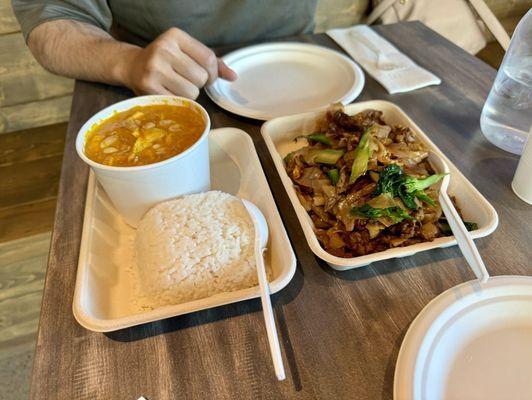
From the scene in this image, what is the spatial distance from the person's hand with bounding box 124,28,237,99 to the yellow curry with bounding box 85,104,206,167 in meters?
0.23

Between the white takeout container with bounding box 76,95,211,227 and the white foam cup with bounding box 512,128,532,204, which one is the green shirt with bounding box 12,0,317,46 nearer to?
the white takeout container with bounding box 76,95,211,227

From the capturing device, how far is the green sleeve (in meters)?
1.45

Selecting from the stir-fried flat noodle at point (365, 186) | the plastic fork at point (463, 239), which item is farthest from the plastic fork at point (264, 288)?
Result: the plastic fork at point (463, 239)

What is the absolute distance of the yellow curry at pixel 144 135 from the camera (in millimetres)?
887

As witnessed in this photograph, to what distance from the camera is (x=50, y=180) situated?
229cm

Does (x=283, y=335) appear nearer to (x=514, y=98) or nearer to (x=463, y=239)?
(x=463, y=239)

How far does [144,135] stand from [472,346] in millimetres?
798

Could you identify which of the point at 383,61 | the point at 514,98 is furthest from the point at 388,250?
the point at 383,61

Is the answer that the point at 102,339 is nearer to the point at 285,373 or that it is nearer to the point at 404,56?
the point at 285,373

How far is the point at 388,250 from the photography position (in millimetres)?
771

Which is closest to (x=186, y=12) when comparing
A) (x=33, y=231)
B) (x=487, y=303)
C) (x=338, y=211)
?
(x=338, y=211)

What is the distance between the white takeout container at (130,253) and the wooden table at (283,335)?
60 millimetres

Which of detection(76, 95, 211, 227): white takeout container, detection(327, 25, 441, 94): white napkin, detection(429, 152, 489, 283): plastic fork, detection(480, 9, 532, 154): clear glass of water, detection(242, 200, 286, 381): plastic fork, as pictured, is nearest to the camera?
detection(242, 200, 286, 381): plastic fork

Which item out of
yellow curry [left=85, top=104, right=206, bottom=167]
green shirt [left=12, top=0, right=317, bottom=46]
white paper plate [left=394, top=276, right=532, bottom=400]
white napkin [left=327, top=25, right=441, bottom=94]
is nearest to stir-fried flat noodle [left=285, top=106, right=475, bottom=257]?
white paper plate [left=394, top=276, right=532, bottom=400]
